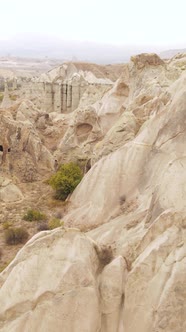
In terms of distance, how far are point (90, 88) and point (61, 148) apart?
1450 cm

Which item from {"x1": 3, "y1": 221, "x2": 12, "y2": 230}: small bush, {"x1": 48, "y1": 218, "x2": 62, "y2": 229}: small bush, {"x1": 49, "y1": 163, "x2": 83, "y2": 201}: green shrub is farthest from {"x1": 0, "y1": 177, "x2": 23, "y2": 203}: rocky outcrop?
{"x1": 48, "y1": 218, "x2": 62, "y2": 229}: small bush

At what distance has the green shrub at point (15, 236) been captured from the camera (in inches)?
532

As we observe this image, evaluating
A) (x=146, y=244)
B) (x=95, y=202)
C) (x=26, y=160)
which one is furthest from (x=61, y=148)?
(x=146, y=244)

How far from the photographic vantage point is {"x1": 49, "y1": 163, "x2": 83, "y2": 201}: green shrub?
17516mm

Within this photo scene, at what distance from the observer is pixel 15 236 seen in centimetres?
1363

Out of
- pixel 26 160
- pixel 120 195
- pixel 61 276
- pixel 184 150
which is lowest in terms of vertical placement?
pixel 26 160

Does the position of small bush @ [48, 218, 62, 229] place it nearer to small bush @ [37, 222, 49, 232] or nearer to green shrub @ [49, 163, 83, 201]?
small bush @ [37, 222, 49, 232]

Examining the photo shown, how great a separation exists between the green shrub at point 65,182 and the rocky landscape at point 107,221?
561 mm

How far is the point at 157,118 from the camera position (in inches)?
520

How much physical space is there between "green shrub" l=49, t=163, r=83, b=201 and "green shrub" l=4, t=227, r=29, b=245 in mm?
3943

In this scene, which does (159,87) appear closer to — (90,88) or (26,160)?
(26,160)

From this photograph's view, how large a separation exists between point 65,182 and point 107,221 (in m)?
5.92

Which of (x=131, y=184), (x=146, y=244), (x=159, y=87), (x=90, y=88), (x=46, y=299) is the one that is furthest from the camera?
(x=90, y=88)

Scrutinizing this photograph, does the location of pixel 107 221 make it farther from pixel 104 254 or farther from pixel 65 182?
pixel 65 182
